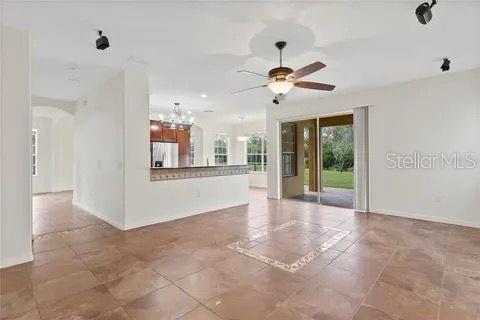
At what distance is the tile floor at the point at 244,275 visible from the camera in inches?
77.6

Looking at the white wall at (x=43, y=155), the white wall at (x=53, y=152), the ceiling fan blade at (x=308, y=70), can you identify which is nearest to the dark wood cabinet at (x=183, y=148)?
the white wall at (x=53, y=152)

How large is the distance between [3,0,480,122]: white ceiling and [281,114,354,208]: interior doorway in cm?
236

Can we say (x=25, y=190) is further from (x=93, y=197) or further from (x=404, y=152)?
(x=404, y=152)

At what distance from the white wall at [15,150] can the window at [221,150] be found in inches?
301

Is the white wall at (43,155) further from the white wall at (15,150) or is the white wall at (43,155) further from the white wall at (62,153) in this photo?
the white wall at (15,150)

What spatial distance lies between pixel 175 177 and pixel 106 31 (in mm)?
2758

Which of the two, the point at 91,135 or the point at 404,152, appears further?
the point at 91,135

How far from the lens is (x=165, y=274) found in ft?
8.41

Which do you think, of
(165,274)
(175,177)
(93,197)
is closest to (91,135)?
(93,197)

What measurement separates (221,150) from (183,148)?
255cm

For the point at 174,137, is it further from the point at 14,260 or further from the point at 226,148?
the point at 14,260

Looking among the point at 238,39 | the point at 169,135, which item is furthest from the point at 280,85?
the point at 169,135

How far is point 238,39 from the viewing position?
3033 mm

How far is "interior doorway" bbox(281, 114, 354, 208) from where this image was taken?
6.84 m
